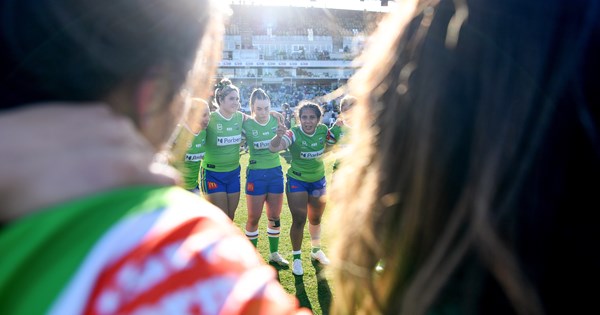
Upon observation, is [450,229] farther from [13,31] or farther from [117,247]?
[13,31]

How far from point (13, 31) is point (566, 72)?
0.87 meters

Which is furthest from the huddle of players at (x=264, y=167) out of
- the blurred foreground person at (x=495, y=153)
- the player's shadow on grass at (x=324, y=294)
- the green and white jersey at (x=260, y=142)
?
the blurred foreground person at (x=495, y=153)

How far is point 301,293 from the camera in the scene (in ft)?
Answer: 17.8

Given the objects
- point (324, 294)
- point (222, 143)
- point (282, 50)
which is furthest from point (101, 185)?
point (282, 50)

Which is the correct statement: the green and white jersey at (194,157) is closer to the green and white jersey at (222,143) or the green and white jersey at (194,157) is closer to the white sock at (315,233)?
the green and white jersey at (222,143)

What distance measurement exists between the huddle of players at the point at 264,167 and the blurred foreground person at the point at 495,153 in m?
5.60

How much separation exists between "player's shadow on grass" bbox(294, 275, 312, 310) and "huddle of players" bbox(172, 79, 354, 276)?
544 millimetres

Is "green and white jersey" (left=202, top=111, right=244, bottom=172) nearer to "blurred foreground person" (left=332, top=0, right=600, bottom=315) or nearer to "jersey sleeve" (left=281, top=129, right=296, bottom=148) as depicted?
"jersey sleeve" (left=281, top=129, right=296, bottom=148)

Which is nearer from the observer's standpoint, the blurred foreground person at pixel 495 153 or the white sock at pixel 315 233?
the blurred foreground person at pixel 495 153

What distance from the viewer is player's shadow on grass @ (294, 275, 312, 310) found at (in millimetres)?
5072

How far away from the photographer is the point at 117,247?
0.62 metres

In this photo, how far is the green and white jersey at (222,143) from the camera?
22.5 feet

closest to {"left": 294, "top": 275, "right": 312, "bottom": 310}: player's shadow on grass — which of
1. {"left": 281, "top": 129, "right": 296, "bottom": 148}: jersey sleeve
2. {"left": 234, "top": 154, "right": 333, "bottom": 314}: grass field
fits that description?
{"left": 234, "top": 154, "right": 333, "bottom": 314}: grass field

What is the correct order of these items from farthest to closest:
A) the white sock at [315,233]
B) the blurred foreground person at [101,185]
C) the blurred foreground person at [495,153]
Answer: the white sock at [315,233] → the blurred foreground person at [495,153] → the blurred foreground person at [101,185]
